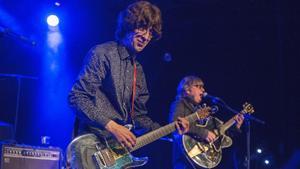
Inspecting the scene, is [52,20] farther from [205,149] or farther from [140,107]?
[140,107]

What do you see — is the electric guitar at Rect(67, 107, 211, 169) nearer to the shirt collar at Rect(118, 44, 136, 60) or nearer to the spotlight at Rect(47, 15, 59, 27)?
the shirt collar at Rect(118, 44, 136, 60)

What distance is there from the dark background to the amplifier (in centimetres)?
318

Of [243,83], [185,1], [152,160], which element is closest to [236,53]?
[243,83]

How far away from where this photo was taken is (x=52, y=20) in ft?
25.4

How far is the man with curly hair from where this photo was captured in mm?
3150

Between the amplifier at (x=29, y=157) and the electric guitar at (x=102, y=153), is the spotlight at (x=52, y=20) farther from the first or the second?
the electric guitar at (x=102, y=153)

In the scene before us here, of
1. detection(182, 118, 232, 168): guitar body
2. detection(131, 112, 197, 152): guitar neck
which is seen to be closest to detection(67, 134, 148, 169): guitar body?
detection(131, 112, 197, 152): guitar neck

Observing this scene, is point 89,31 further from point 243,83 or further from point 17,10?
point 243,83

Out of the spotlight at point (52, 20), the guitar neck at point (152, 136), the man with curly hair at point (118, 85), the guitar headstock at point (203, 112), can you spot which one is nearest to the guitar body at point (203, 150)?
the guitar headstock at point (203, 112)

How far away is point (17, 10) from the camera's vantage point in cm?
780

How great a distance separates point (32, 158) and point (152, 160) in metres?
3.73

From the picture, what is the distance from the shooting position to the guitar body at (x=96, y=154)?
3072 millimetres

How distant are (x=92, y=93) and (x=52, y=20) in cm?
479

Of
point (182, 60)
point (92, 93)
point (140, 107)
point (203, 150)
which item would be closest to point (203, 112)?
point (203, 150)
